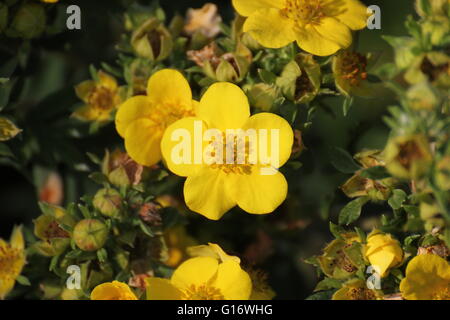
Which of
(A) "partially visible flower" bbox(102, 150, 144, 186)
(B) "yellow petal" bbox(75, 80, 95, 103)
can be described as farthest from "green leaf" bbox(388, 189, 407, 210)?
(B) "yellow petal" bbox(75, 80, 95, 103)

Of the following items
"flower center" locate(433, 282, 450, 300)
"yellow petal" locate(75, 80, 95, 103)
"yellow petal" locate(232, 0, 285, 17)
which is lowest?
"flower center" locate(433, 282, 450, 300)

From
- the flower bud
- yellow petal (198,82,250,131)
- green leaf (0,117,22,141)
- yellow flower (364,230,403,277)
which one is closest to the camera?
the flower bud

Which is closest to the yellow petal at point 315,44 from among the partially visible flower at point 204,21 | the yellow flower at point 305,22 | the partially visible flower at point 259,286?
the yellow flower at point 305,22

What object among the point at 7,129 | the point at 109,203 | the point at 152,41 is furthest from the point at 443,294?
the point at 7,129

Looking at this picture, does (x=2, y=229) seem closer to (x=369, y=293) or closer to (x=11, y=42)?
(x=11, y=42)

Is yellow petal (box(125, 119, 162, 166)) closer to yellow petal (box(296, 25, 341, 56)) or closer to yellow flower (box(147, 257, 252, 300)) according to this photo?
yellow flower (box(147, 257, 252, 300))

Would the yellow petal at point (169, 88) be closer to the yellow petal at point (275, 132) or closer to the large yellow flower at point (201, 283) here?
the yellow petal at point (275, 132)

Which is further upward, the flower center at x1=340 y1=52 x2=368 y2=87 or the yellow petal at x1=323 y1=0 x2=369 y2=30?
the yellow petal at x1=323 y1=0 x2=369 y2=30
